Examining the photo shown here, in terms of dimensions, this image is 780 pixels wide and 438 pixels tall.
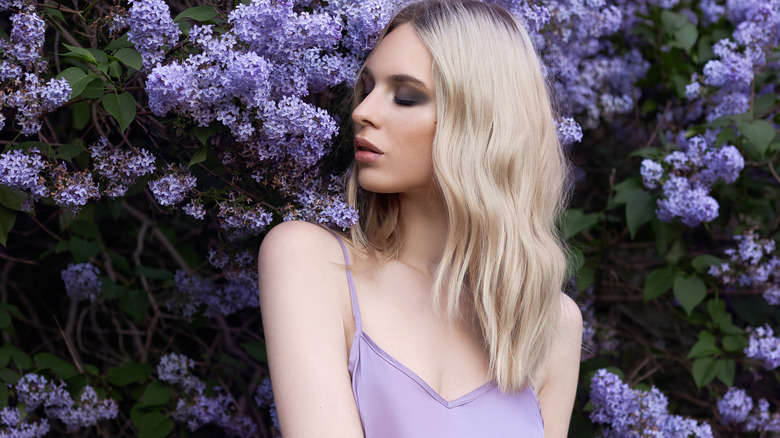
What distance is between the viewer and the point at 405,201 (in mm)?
1863

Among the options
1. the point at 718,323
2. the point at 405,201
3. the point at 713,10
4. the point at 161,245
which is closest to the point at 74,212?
the point at 405,201

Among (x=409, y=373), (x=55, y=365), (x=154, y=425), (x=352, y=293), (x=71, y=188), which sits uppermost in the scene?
(x=71, y=188)

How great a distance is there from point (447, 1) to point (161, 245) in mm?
1480

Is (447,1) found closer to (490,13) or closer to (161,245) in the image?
(490,13)

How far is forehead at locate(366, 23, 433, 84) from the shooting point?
1.67 meters

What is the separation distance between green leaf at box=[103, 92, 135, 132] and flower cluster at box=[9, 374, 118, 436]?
956mm

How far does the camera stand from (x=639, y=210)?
2.34 meters

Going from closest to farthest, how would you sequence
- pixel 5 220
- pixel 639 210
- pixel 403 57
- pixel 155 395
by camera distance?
1. pixel 5 220
2. pixel 403 57
3. pixel 155 395
4. pixel 639 210

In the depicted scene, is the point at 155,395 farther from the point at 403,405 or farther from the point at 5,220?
the point at 403,405

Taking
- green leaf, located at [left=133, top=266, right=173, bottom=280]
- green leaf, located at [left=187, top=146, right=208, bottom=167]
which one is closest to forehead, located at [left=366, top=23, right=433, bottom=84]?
green leaf, located at [left=187, top=146, right=208, bottom=167]

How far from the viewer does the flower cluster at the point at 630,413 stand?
217 centimetres

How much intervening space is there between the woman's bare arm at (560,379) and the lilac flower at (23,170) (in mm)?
1262

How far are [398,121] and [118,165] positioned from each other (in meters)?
0.61

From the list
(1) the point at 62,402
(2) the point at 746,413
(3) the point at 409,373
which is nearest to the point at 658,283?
(2) the point at 746,413
